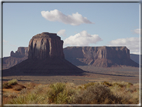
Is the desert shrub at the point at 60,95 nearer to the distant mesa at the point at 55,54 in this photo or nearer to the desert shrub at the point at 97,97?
the desert shrub at the point at 97,97

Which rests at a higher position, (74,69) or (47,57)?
(47,57)

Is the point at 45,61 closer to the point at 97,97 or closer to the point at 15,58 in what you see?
the point at 97,97

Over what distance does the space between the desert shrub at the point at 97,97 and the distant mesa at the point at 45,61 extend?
74.6m

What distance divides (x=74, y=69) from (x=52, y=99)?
8206 centimetres

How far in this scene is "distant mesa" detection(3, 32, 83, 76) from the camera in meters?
84.1

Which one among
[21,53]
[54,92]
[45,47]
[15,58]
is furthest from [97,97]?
[21,53]

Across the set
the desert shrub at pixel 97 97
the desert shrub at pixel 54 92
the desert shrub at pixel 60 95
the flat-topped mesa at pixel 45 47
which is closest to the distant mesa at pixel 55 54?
the flat-topped mesa at pixel 45 47

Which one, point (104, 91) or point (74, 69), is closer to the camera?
point (104, 91)

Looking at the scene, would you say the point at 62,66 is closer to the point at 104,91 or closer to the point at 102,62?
the point at 104,91

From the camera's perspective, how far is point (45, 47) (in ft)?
329

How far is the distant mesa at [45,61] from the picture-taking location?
3310 inches

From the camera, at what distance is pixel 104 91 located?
9.08 meters

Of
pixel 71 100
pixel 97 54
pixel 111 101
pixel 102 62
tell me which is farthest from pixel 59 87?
pixel 97 54

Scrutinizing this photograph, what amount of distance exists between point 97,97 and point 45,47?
307 ft
